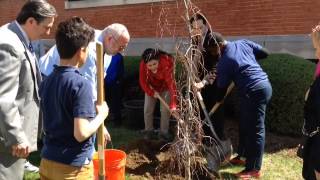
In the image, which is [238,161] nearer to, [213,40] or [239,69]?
[239,69]

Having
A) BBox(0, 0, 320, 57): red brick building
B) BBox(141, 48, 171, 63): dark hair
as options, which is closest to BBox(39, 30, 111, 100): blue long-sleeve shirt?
BBox(141, 48, 171, 63): dark hair

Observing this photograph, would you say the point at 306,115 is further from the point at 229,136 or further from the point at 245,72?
the point at 229,136

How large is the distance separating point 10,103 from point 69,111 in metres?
0.53

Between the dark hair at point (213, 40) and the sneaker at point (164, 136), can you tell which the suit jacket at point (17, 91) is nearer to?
the dark hair at point (213, 40)

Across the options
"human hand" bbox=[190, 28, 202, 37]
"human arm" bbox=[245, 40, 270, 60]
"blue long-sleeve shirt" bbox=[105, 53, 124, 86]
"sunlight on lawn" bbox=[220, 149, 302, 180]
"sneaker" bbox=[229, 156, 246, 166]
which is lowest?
"sunlight on lawn" bbox=[220, 149, 302, 180]

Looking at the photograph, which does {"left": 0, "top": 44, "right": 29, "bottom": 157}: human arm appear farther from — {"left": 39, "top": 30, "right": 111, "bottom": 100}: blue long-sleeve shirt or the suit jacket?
{"left": 39, "top": 30, "right": 111, "bottom": 100}: blue long-sleeve shirt

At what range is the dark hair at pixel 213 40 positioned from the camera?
518 centimetres

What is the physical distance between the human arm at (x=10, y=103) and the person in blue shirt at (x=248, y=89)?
8.48ft

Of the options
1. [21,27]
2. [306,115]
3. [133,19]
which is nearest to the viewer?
[21,27]

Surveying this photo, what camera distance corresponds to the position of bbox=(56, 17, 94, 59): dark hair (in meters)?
2.79

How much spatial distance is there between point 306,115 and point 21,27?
8.12 ft

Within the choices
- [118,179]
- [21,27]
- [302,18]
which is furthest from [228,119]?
[21,27]

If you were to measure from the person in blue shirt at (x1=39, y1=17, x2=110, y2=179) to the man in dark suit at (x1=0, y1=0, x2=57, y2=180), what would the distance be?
0.95ft

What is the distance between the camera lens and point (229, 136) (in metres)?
6.98
